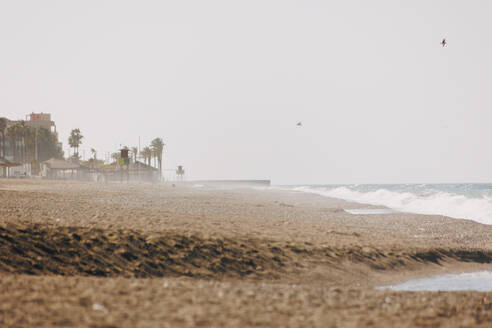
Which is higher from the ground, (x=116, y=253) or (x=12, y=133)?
(x=12, y=133)

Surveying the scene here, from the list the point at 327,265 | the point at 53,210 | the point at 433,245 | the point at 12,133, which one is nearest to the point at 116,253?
the point at 327,265

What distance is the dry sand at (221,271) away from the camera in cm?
766

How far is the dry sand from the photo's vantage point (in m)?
7.66

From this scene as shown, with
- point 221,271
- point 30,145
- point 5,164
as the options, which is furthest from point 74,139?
point 221,271

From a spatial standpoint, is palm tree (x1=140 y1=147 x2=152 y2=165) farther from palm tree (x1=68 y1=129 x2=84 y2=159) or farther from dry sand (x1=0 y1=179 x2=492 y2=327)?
dry sand (x1=0 y1=179 x2=492 y2=327)

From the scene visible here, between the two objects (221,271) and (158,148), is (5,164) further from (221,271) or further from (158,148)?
(158,148)

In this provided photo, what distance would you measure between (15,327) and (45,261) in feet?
18.4

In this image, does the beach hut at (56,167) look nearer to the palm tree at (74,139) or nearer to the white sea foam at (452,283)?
the palm tree at (74,139)

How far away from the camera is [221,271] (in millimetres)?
13055

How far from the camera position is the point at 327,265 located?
14391 millimetres

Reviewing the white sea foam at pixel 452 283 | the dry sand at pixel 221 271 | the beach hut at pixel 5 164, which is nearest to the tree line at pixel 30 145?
the beach hut at pixel 5 164

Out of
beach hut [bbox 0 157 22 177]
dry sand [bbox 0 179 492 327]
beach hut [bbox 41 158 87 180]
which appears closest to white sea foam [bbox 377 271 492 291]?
dry sand [bbox 0 179 492 327]

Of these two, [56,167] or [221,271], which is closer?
[221,271]

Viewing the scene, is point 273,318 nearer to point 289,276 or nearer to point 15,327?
point 15,327
